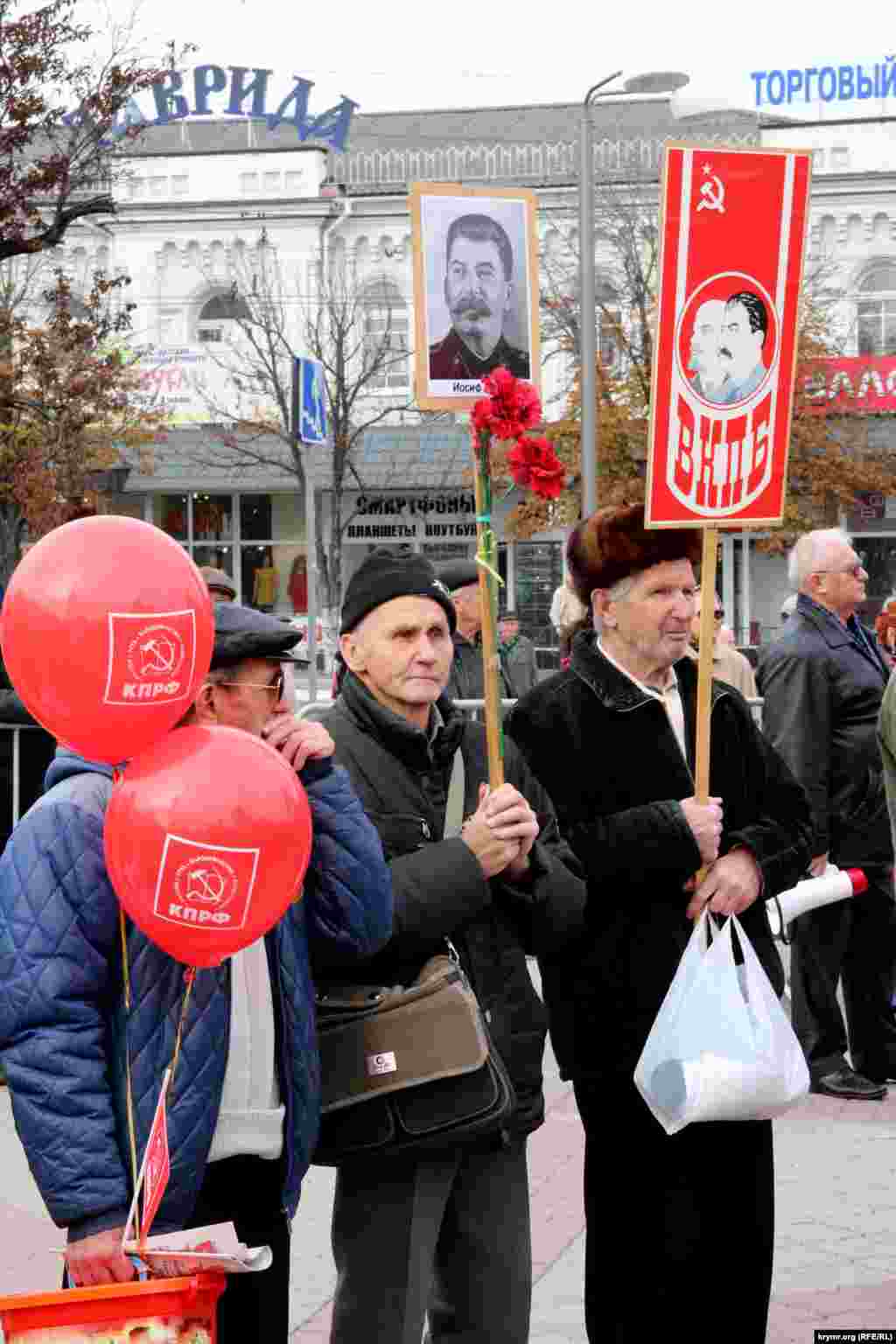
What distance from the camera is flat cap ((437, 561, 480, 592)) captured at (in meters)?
9.00

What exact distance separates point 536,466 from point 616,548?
0.71 metres

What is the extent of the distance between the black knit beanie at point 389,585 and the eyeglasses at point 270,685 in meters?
0.49

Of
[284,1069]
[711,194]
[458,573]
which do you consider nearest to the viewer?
[284,1069]

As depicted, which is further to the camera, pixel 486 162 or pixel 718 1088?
pixel 486 162

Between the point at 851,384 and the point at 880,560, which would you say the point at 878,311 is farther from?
the point at 880,560

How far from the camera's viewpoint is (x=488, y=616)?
374cm

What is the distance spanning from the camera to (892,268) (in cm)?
3731

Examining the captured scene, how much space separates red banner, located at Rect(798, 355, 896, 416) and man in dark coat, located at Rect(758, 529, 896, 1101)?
2531 centimetres

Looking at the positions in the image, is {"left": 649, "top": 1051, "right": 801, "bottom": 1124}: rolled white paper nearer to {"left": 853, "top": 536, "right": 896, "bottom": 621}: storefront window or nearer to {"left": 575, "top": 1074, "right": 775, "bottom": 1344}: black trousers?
{"left": 575, "top": 1074, "right": 775, "bottom": 1344}: black trousers

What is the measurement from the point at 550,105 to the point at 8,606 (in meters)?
41.1

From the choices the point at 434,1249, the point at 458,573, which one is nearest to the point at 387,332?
the point at 458,573

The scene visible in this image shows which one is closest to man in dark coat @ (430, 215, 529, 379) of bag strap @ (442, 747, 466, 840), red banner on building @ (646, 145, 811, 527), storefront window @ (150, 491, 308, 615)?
red banner on building @ (646, 145, 811, 527)

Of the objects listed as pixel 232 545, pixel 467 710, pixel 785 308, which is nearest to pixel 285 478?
pixel 232 545

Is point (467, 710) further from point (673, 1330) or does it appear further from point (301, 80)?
point (301, 80)
